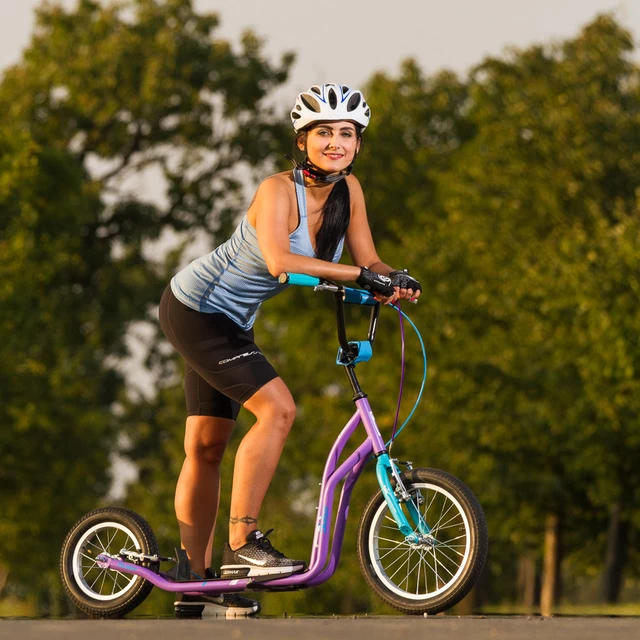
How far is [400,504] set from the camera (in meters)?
6.02

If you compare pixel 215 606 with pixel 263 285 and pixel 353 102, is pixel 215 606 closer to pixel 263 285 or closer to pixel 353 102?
pixel 263 285

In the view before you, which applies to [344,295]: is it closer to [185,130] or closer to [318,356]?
[185,130]

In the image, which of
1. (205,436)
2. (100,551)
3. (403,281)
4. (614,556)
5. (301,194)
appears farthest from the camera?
(614,556)

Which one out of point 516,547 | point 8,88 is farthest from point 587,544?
point 8,88

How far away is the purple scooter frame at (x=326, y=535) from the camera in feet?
19.8

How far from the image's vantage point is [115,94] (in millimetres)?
30391

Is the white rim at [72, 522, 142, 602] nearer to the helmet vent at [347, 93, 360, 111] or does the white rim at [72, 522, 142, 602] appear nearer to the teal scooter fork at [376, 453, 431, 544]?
the teal scooter fork at [376, 453, 431, 544]

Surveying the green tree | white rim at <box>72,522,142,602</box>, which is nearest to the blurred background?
the green tree

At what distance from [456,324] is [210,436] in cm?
2272

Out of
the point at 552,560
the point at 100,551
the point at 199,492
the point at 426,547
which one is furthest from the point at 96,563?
the point at 552,560

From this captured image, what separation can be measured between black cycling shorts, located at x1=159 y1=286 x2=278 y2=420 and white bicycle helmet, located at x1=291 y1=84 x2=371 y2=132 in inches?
38.8

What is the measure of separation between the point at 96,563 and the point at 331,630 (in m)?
2.22

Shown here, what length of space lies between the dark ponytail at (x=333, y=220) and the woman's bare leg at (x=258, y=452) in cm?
64

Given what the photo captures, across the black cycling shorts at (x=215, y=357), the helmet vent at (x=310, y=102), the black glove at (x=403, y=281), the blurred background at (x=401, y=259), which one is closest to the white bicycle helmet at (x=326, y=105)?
the helmet vent at (x=310, y=102)
